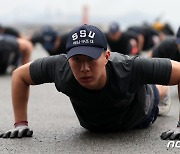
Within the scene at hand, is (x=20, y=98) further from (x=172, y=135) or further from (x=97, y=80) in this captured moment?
(x=172, y=135)

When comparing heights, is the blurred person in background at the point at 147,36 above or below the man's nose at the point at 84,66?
below

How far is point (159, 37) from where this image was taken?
625 inches

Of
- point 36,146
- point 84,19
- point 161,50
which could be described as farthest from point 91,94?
point 84,19

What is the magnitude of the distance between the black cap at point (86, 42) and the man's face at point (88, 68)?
3cm

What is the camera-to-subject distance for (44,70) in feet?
13.3

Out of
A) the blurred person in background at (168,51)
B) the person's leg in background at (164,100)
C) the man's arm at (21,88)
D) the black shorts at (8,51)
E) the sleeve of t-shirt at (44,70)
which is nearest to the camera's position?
the sleeve of t-shirt at (44,70)

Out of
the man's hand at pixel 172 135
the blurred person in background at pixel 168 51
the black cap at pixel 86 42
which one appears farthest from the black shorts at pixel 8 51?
the black cap at pixel 86 42

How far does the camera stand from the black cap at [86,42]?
363 centimetres

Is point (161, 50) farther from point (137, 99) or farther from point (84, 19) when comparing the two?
point (84, 19)

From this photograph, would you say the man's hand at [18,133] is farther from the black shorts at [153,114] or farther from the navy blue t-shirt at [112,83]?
the black shorts at [153,114]

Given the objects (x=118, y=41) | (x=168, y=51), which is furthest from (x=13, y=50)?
(x=168, y=51)

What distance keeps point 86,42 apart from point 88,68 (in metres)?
0.16

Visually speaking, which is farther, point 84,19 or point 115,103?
point 84,19

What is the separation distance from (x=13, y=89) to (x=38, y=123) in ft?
2.70
